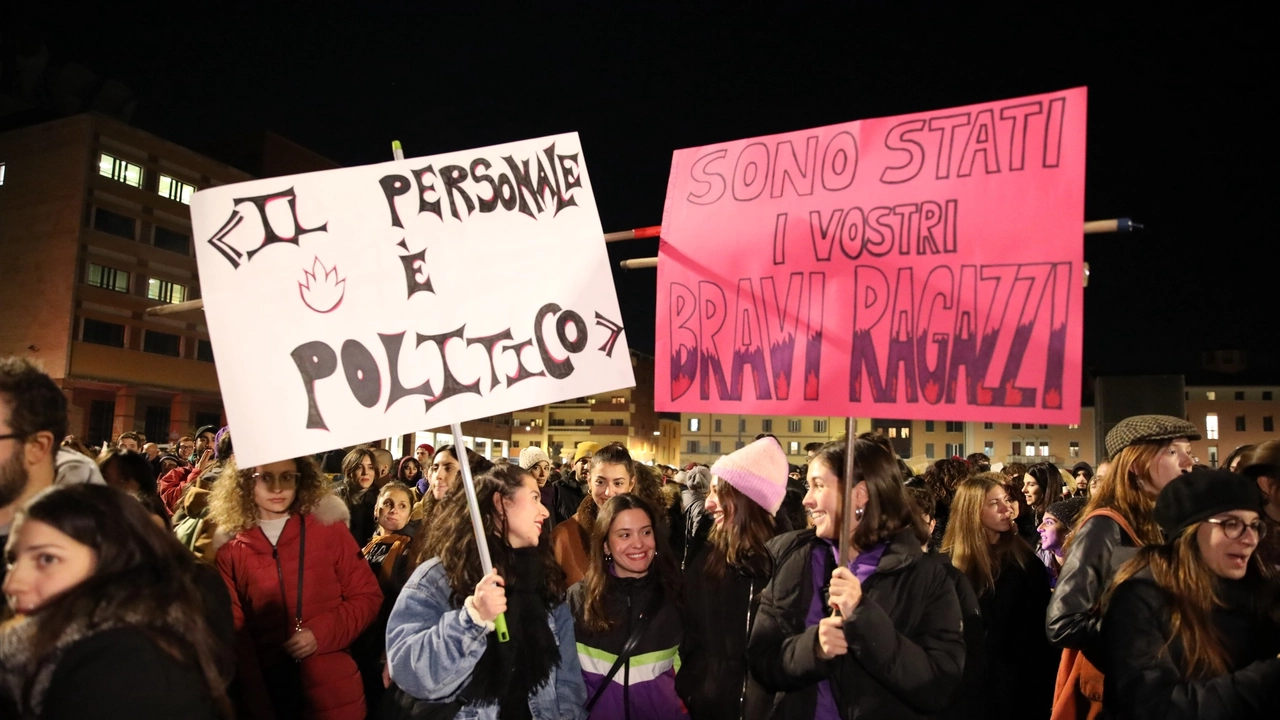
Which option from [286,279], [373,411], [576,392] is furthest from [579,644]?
[286,279]

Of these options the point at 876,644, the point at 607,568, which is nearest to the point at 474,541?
the point at 607,568

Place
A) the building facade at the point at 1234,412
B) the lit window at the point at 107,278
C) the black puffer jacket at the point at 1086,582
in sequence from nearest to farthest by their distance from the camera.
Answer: the black puffer jacket at the point at 1086,582 < the lit window at the point at 107,278 < the building facade at the point at 1234,412

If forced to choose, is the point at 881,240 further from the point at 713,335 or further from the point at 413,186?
the point at 413,186

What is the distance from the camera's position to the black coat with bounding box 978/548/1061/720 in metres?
5.52

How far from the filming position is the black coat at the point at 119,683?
6.56 ft

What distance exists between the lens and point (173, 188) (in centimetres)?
4572

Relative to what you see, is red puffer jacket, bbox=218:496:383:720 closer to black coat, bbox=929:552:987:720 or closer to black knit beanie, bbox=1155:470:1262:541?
black coat, bbox=929:552:987:720

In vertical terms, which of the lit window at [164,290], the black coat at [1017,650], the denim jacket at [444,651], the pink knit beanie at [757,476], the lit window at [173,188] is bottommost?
the black coat at [1017,650]

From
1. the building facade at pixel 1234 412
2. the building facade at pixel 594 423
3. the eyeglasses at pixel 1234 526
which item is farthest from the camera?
the building facade at pixel 594 423

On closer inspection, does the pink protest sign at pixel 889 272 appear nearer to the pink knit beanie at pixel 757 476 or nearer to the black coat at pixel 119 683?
the pink knit beanie at pixel 757 476

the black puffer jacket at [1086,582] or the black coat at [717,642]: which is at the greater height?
the black puffer jacket at [1086,582]

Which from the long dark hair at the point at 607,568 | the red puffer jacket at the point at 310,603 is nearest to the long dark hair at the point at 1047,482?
the long dark hair at the point at 607,568

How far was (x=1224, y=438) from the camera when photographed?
258ft

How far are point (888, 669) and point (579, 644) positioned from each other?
171 centimetres
